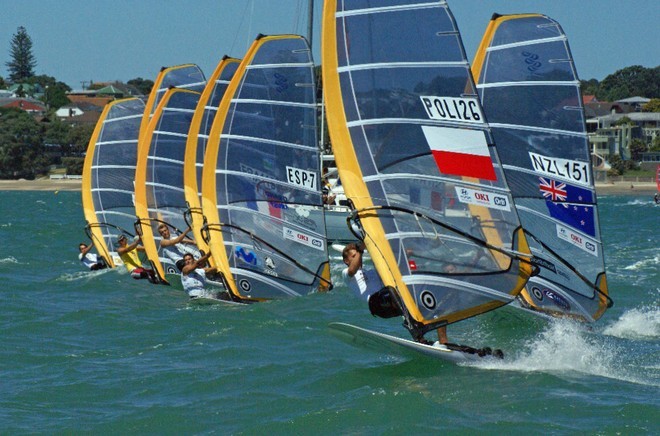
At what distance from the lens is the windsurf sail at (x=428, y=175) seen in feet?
31.1

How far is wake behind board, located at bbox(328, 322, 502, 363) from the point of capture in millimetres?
8984

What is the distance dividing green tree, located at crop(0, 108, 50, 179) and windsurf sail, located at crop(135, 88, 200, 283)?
6139 cm

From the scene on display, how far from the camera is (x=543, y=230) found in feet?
40.2

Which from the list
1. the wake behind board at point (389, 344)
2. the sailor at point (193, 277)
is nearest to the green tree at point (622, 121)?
the sailor at point (193, 277)

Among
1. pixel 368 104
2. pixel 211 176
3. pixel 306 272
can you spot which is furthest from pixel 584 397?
pixel 211 176

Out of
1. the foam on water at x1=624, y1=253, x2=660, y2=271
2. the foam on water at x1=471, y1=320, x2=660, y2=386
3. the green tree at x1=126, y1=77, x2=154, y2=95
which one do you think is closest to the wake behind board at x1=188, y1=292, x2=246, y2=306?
the foam on water at x1=471, y1=320, x2=660, y2=386

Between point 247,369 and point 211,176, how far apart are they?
15.7 feet

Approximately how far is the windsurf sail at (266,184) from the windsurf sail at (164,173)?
267 cm

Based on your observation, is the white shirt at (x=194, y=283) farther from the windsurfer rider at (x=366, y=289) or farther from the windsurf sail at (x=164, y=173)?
the windsurfer rider at (x=366, y=289)

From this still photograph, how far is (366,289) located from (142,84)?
466ft

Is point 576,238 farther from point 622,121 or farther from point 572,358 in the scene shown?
point 622,121

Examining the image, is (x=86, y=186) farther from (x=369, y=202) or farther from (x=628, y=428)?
(x=628, y=428)

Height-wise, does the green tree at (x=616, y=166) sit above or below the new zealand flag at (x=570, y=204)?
below

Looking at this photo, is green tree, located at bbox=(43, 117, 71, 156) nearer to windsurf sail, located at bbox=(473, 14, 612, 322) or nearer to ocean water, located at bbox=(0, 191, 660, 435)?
ocean water, located at bbox=(0, 191, 660, 435)
